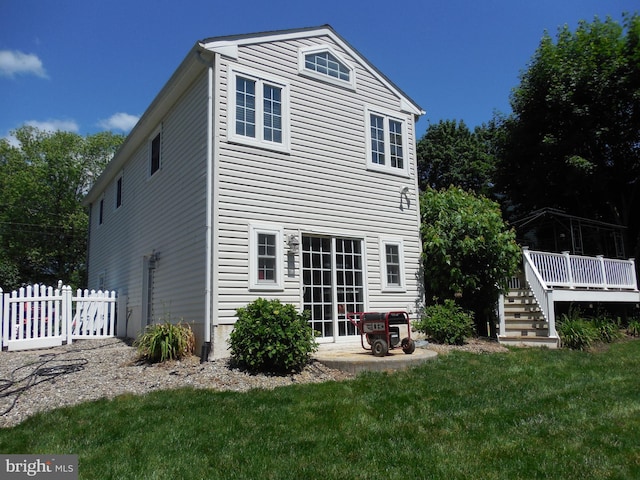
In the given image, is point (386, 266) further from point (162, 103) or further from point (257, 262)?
point (162, 103)

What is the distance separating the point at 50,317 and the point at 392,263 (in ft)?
26.2

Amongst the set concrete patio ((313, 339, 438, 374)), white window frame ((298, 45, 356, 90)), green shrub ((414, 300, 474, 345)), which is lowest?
concrete patio ((313, 339, 438, 374))

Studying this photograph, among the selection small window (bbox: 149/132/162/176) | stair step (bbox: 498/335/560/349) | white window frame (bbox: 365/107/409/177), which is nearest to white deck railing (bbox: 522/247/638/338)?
stair step (bbox: 498/335/560/349)

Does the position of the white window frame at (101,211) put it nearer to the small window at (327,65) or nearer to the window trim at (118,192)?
the window trim at (118,192)

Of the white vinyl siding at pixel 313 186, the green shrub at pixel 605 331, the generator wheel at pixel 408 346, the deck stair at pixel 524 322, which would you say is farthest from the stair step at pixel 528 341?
the generator wheel at pixel 408 346

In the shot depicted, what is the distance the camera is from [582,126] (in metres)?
16.7

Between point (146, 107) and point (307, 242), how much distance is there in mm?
5234

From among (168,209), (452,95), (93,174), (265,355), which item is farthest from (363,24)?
(93,174)

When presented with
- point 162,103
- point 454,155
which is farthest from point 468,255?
point 454,155

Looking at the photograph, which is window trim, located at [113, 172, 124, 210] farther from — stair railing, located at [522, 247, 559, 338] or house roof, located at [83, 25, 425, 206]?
stair railing, located at [522, 247, 559, 338]

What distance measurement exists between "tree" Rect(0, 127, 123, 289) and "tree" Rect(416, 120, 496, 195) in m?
22.0

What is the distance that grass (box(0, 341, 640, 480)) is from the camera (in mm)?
3645

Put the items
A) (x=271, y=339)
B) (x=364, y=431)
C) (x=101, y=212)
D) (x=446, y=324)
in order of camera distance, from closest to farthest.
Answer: (x=364, y=431)
(x=271, y=339)
(x=446, y=324)
(x=101, y=212)

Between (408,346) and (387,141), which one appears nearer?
(408,346)
